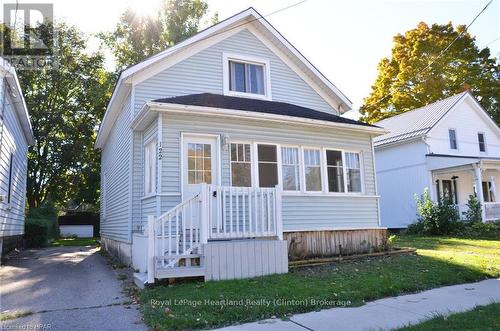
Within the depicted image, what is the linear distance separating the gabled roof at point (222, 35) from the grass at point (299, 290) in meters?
6.23

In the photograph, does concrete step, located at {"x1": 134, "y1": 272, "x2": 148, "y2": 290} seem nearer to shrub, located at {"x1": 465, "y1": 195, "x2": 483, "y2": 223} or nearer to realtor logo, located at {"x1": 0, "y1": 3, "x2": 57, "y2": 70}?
shrub, located at {"x1": 465, "y1": 195, "x2": 483, "y2": 223}

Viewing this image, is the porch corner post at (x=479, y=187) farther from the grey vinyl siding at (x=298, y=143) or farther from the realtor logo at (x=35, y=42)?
the realtor logo at (x=35, y=42)

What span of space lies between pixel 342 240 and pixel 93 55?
1002 inches

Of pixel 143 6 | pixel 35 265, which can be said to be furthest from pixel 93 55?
pixel 35 265

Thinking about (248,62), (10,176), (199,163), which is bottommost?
(199,163)

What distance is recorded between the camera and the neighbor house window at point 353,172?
38.4ft

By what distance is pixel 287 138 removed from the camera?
10758 mm

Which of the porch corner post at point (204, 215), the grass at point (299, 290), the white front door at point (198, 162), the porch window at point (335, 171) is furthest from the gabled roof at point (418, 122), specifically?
the porch corner post at point (204, 215)

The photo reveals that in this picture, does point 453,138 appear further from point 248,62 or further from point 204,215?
point 204,215

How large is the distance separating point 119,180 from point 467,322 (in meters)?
10.8

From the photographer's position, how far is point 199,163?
31.8 feet

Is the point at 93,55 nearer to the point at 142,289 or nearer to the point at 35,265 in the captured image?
the point at 35,265

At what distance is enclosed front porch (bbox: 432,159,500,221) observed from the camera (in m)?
19.0

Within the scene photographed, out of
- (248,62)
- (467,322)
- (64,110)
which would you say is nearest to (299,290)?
(467,322)
